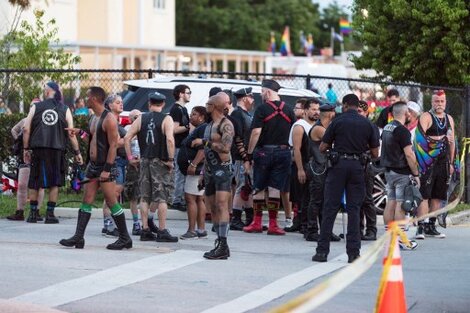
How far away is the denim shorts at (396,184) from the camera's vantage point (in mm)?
14734

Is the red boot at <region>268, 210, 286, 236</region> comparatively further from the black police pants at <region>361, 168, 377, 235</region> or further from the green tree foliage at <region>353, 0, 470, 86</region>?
the green tree foliage at <region>353, 0, 470, 86</region>

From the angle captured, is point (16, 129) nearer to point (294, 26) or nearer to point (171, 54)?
point (171, 54)

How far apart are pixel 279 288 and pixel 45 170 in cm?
602

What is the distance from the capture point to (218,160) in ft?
45.3

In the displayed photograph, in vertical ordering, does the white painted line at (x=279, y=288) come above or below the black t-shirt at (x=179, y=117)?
below

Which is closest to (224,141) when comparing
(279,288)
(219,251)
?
(219,251)

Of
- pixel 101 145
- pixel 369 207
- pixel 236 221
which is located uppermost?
pixel 101 145

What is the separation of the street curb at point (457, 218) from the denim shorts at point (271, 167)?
124 inches

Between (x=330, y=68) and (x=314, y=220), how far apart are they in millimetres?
35827

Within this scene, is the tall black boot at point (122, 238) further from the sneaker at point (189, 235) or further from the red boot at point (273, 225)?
the red boot at point (273, 225)

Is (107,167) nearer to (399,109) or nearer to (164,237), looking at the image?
(164,237)

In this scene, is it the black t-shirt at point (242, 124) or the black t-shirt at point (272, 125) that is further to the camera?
the black t-shirt at point (242, 124)

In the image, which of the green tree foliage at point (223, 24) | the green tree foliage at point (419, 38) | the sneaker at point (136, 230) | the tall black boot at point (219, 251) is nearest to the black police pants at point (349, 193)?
the tall black boot at point (219, 251)

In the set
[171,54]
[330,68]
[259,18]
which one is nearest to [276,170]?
[330,68]
